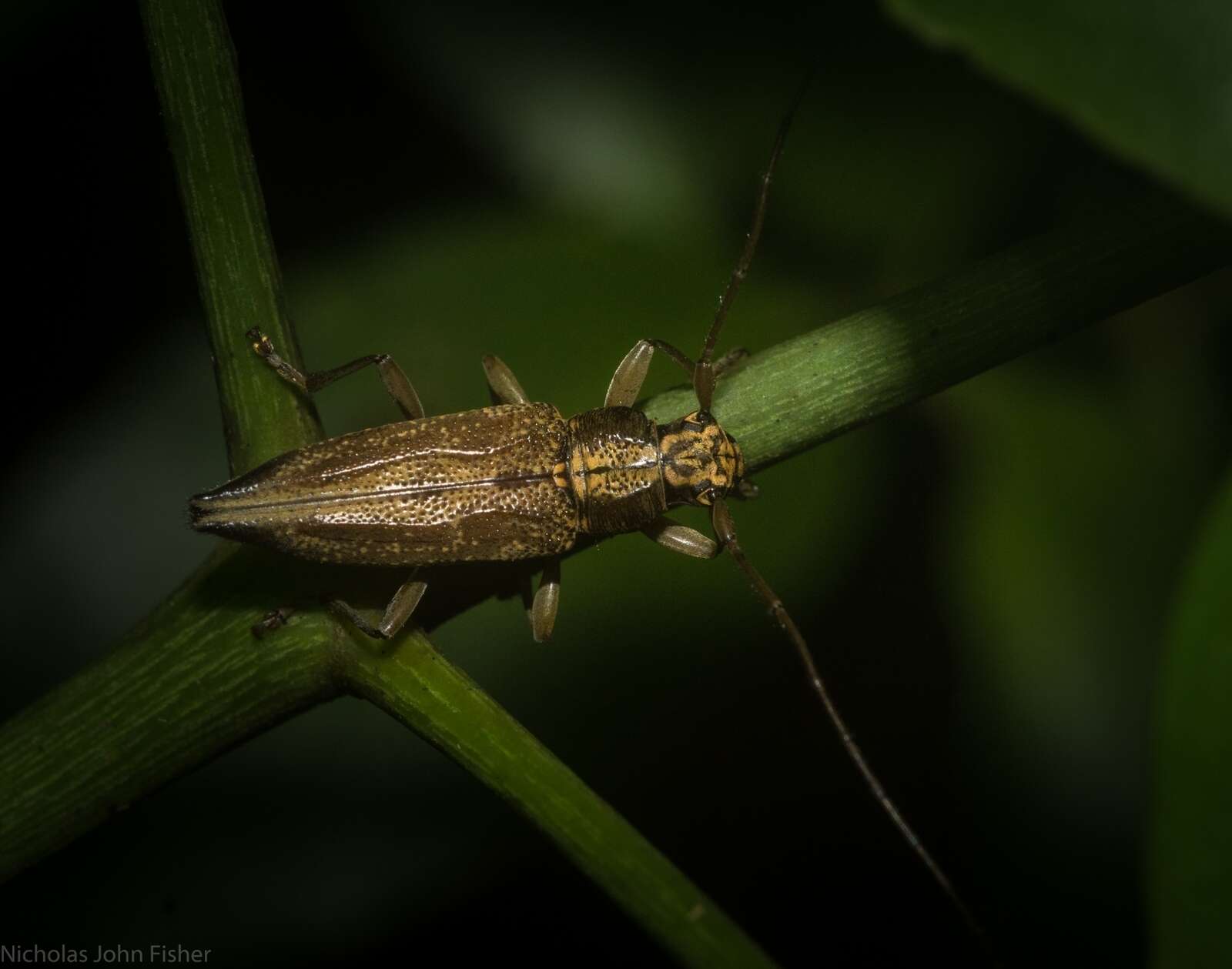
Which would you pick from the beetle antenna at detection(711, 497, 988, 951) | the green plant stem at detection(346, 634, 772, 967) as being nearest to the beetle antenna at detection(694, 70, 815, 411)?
the beetle antenna at detection(711, 497, 988, 951)

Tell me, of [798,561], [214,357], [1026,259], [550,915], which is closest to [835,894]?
[550,915]

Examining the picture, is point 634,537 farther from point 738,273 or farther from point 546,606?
point 738,273

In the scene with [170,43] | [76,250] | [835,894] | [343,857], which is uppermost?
[76,250]

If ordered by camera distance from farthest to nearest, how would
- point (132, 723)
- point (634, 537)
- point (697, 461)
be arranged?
point (634, 537) < point (697, 461) < point (132, 723)

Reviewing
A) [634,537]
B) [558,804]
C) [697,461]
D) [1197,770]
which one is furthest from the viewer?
[634,537]

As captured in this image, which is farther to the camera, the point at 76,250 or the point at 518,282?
the point at 76,250

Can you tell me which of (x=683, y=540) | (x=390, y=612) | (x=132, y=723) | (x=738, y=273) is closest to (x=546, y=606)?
(x=683, y=540)

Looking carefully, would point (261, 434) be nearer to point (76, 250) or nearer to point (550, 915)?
point (76, 250)
